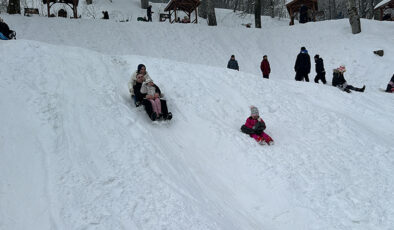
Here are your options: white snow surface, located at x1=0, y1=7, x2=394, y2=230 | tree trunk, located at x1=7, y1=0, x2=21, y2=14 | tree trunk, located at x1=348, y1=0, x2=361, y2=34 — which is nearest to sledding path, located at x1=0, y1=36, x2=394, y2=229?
white snow surface, located at x1=0, y1=7, x2=394, y2=230

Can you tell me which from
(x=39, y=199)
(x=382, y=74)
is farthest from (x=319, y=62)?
(x=39, y=199)

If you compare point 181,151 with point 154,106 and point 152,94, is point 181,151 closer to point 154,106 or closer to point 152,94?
point 154,106

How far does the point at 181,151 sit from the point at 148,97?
1588 millimetres

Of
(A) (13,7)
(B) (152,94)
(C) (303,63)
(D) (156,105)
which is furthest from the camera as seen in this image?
(A) (13,7)

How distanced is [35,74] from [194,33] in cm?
1285

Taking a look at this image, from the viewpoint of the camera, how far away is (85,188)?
168 inches

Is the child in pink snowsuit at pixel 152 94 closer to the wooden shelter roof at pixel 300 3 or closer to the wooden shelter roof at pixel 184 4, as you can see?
the wooden shelter roof at pixel 184 4

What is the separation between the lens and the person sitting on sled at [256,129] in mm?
6703

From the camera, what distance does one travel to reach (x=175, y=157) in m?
5.71

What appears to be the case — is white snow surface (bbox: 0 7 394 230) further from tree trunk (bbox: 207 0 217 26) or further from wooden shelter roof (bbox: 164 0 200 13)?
wooden shelter roof (bbox: 164 0 200 13)

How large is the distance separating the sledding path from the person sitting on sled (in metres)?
0.19

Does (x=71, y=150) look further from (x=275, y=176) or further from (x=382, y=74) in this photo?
(x=382, y=74)

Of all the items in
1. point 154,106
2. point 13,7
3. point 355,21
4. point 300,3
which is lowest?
point 154,106

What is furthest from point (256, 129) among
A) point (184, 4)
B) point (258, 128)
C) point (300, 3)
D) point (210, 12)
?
point (300, 3)
